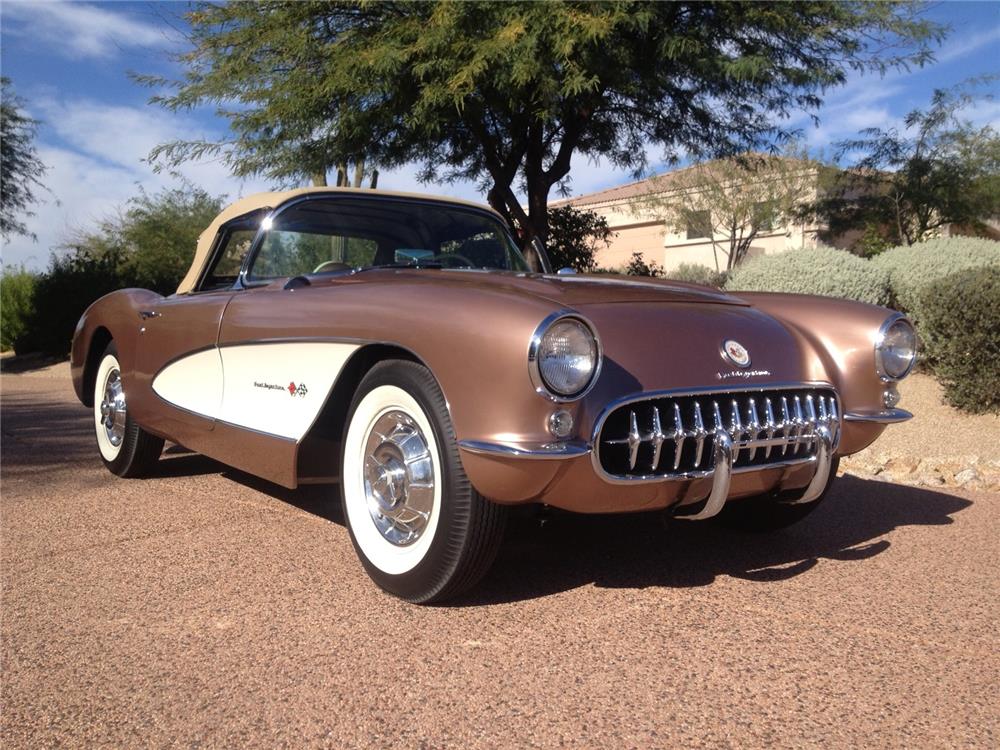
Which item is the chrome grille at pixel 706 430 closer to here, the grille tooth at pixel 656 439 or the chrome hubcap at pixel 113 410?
the grille tooth at pixel 656 439

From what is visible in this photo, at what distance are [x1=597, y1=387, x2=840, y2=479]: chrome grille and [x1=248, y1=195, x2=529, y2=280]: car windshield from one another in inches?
62.7

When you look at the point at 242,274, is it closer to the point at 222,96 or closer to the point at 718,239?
the point at 222,96

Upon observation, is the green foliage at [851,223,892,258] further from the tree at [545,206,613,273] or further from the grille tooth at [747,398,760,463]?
the grille tooth at [747,398,760,463]

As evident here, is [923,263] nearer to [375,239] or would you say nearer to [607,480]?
[375,239]

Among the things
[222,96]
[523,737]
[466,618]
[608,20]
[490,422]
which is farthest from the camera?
[222,96]

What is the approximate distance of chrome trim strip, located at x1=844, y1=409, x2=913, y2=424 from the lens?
328 cm

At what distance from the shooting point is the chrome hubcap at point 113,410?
5078mm

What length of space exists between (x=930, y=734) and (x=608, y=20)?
319 inches

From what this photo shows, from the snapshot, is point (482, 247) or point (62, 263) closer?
point (482, 247)

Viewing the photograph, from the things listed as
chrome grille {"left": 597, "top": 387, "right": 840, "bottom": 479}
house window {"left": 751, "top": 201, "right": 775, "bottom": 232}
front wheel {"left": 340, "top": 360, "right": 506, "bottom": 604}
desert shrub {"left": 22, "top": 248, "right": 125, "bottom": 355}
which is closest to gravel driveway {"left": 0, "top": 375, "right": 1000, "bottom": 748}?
front wheel {"left": 340, "top": 360, "right": 506, "bottom": 604}

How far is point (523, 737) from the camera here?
6.70 feet

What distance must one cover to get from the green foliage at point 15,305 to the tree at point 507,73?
27.8 feet

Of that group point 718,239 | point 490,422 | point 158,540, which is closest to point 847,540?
point 490,422

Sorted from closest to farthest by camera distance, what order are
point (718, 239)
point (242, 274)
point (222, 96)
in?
1. point (242, 274)
2. point (222, 96)
3. point (718, 239)
